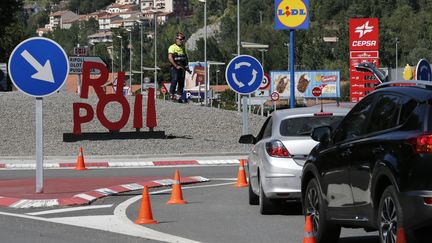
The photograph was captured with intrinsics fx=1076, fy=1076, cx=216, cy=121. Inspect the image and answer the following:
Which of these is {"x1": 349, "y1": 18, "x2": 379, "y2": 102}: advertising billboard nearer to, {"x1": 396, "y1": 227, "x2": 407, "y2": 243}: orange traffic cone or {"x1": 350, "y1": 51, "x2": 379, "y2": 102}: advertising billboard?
{"x1": 350, "y1": 51, "x2": 379, "y2": 102}: advertising billboard

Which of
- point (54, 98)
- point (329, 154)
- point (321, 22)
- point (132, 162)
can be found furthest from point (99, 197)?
point (321, 22)

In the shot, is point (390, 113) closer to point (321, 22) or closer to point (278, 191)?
point (278, 191)

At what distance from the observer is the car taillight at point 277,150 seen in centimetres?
1476

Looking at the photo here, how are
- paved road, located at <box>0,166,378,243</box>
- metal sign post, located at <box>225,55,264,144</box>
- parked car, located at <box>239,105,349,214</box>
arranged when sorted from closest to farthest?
paved road, located at <box>0,166,378,243</box>
parked car, located at <box>239,105,349,214</box>
metal sign post, located at <box>225,55,264,144</box>

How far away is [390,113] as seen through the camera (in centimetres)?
981

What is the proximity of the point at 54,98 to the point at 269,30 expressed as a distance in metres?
136

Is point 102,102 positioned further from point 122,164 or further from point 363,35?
point 363,35

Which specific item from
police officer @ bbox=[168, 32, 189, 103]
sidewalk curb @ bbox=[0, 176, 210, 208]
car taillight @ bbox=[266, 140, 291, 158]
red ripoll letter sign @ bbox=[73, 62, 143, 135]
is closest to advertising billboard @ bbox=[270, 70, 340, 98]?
police officer @ bbox=[168, 32, 189, 103]

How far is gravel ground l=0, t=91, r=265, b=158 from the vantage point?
3250 centimetres

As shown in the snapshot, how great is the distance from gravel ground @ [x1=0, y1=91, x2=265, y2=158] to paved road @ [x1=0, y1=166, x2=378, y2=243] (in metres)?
13.6

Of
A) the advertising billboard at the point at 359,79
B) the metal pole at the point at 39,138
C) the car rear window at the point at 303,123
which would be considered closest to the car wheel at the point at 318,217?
the car rear window at the point at 303,123

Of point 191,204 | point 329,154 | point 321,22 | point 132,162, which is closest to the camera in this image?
point 329,154

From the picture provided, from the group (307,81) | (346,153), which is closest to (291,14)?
(346,153)

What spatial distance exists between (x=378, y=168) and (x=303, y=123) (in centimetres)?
591
